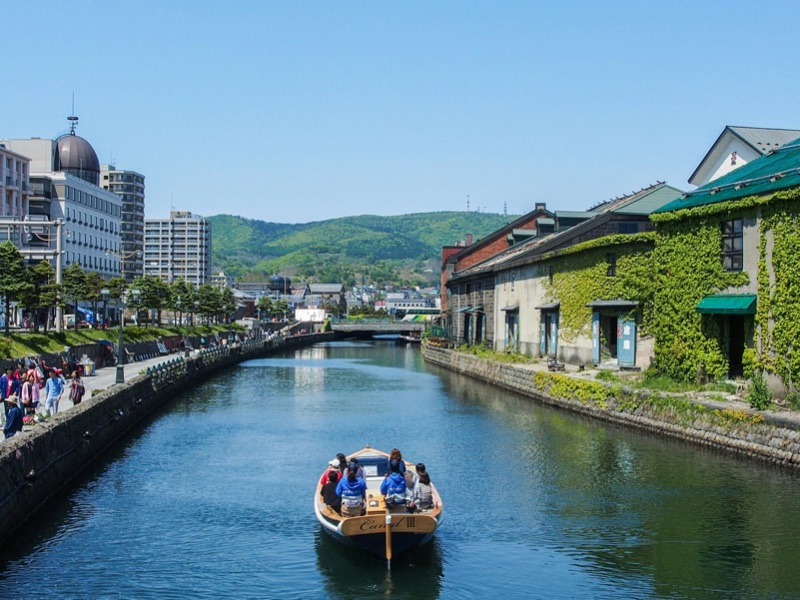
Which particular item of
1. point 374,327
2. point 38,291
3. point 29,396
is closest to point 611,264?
point 29,396

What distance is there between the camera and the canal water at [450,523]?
22.1m

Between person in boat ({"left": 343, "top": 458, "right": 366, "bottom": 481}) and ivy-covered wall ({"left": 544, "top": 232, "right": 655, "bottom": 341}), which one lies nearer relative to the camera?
person in boat ({"left": 343, "top": 458, "right": 366, "bottom": 481})

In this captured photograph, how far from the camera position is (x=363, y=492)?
24469 mm

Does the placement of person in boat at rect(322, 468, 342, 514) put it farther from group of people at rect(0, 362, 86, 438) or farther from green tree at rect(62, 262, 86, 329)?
green tree at rect(62, 262, 86, 329)

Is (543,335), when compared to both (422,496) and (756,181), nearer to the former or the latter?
(756,181)

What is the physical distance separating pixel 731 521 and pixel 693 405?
39.6ft

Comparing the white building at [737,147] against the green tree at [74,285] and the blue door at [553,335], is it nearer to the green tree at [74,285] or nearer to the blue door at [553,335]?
the blue door at [553,335]

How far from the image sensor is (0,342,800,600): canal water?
869 inches

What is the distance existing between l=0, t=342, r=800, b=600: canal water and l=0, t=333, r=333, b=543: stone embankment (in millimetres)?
758

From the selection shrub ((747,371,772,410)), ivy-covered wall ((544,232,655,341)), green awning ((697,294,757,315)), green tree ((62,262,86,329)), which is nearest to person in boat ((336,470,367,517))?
shrub ((747,371,772,410))

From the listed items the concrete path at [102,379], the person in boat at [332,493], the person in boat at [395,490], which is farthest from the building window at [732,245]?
the concrete path at [102,379]

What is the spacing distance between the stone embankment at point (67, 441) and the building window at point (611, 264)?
30.0 m

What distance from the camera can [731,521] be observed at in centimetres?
2716

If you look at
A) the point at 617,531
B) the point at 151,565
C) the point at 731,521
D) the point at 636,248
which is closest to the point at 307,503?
the point at 151,565
